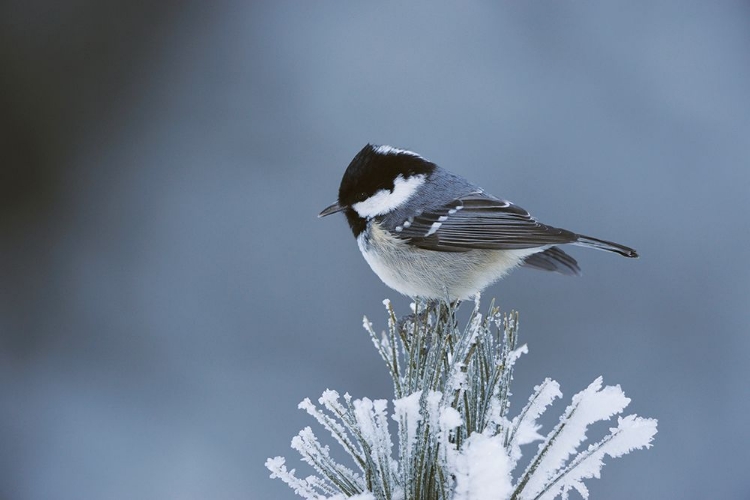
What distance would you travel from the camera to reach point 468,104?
199 centimetres

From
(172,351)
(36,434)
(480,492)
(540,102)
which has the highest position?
(540,102)

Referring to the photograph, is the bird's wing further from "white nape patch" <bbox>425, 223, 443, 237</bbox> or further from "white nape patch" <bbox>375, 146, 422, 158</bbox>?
"white nape patch" <bbox>375, 146, 422, 158</bbox>

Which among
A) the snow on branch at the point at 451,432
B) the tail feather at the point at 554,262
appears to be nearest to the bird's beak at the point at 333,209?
the tail feather at the point at 554,262

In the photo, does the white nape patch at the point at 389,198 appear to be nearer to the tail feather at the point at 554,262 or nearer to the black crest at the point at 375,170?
the black crest at the point at 375,170

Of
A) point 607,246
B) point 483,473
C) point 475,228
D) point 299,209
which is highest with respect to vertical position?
point 299,209

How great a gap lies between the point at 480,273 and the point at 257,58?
4.62 feet

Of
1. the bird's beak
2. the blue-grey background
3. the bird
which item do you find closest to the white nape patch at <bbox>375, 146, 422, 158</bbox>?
the bird

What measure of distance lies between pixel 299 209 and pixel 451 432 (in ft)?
4.77

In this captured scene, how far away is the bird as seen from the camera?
1071mm

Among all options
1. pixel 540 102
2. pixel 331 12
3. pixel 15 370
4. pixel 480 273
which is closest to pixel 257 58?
pixel 331 12

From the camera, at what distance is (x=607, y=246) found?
0.95 m

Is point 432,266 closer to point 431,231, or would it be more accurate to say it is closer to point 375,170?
point 431,231

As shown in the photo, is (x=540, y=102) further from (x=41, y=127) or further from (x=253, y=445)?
(x=41, y=127)

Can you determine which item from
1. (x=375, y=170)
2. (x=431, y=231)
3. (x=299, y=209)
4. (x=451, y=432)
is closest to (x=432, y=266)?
(x=431, y=231)
